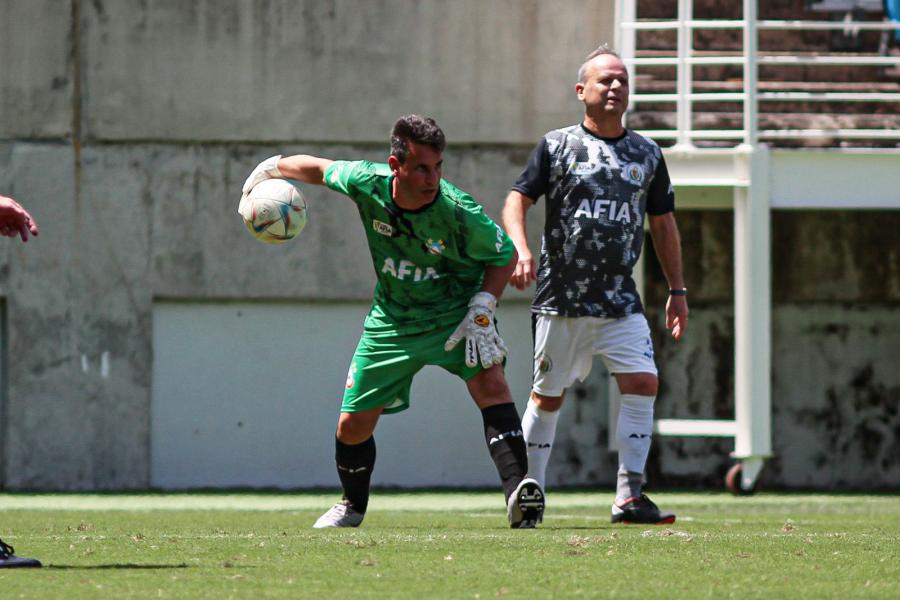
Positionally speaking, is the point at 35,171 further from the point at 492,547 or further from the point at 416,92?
the point at 492,547

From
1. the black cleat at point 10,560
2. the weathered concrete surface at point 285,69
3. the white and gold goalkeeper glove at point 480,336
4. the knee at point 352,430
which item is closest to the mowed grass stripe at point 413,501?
the weathered concrete surface at point 285,69

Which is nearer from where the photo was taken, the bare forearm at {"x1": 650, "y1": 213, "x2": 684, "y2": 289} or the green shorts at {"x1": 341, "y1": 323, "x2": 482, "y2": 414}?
the green shorts at {"x1": 341, "y1": 323, "x2": 482, "y2": 414}

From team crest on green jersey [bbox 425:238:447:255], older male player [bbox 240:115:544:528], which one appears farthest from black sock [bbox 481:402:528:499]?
team crest on green jersey [bbox 425:238:447:255]

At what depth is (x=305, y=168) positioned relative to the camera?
21.2 feet

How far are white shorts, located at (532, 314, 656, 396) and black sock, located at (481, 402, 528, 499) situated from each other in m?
0.72

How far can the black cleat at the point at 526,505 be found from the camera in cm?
591

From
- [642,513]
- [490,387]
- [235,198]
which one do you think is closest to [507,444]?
[490,387]

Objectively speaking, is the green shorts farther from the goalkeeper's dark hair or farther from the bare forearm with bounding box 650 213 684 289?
the bare forearm with bounding box 650 213 684 289

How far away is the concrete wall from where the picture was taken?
484 inches

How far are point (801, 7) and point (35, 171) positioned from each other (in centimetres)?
634

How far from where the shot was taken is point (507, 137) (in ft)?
41.1

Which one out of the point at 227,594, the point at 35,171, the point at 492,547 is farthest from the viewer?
the point at 35,171

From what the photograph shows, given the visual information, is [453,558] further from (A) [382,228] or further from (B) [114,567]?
(A) [382,228]

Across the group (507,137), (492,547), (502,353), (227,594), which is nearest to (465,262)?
(502,353)
